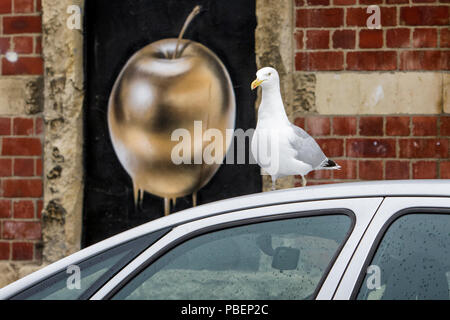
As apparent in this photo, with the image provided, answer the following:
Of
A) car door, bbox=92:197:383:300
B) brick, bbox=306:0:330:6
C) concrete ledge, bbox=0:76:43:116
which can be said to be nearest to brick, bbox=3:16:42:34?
concrete ledge, bbox=0:76:43:116

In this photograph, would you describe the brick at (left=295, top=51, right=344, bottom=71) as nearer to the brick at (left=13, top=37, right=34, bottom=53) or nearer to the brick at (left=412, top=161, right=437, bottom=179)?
the brick at (left=412, top=161, right=437, bottom=179)

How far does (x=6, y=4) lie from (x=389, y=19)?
3.33 metres

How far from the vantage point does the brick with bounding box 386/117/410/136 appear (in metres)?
4.74

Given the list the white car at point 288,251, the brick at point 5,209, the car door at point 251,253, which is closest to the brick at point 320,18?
the brick at point 5,209

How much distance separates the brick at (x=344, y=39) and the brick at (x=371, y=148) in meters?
0.80

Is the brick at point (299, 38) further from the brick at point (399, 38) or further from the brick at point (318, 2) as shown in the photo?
the brick at point (399, 38)

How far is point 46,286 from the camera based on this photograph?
1898mm

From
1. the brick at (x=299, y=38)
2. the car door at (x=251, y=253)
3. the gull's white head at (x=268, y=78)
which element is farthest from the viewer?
the brick at (x=299, y=38)

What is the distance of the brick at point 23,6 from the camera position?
4.99 m

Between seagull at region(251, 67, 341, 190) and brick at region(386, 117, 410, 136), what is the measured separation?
65 cm

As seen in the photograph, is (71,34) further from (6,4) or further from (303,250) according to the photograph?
(303,250)

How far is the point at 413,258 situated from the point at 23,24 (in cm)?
438

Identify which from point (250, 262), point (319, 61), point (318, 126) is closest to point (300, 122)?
point (318, 126)
